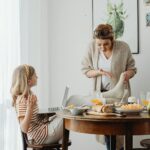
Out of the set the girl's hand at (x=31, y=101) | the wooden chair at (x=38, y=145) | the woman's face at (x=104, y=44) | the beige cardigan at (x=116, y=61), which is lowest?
the wooden chair at (x=38, y=145)

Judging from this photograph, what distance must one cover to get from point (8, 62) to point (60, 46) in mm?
940

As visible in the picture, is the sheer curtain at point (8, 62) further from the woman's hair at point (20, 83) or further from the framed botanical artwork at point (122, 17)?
the framed botanical artwork at point (122, 17)

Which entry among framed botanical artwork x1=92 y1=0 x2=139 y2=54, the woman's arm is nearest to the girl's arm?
the woman's arm

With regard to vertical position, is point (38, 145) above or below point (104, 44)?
below

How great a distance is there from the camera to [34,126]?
2588 millimetres

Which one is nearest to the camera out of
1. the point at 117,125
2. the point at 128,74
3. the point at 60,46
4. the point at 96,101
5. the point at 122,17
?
the point at 117,125

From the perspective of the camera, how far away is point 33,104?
2531 millimetres

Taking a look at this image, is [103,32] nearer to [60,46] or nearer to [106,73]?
[106,73]

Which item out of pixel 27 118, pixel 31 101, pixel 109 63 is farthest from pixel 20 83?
pixel 109 63

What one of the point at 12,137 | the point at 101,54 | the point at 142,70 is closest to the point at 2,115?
the point at 12,137

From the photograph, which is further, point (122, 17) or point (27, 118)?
point (122, 17)

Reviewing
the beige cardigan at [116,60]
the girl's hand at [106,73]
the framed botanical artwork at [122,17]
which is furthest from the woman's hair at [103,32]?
the framed botanical artwork at [122,17]

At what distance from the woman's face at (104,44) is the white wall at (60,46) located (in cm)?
62

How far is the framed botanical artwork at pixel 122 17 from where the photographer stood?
11.5 ft
